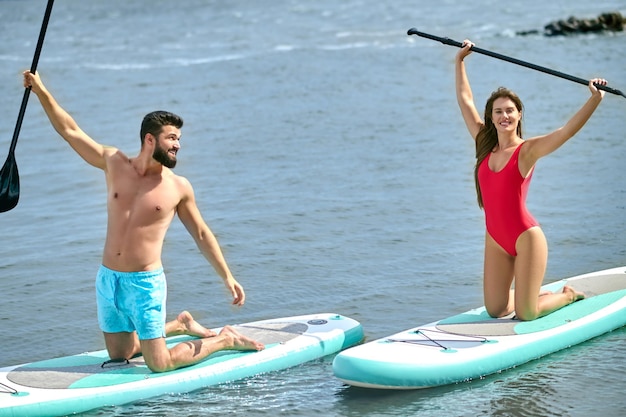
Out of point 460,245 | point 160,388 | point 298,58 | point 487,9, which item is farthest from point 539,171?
point 487,9

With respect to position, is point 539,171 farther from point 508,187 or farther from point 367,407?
point 367,407

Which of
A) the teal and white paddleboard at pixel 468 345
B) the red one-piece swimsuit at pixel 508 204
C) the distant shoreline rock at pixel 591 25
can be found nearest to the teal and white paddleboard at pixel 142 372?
the teal and white paddleboard at pixel 468 345

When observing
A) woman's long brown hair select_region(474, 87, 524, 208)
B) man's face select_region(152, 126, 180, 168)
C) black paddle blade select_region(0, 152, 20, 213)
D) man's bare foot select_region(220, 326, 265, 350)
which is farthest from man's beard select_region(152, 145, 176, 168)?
woman's long brown hair select_region(474, 87, 524, 208)

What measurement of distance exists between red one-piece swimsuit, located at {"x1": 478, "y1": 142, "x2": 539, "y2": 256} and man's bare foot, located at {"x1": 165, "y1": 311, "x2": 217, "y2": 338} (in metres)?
2.09

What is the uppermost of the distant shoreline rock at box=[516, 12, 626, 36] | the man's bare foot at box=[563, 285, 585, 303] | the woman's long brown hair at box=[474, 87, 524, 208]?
the distant shoreline rock at box=[516, 12, 626, 36]

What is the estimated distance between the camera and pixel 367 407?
735 centimetres

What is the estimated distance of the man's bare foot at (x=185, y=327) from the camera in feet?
26.3

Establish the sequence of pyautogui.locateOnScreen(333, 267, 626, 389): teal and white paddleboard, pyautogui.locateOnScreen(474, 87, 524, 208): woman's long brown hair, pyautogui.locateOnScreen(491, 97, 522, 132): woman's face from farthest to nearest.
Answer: pyautogui.locateOnScreen(474, 87, 524, 208): woman's long brown hair, pyautogui.locateOnScreen(491, 97, 522, 132): woman's face, pyautogui.locateOnScreen(333, 267, 626, 389): teal and white paddleboard

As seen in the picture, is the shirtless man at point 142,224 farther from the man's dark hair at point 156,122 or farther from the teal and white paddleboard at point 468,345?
the teal and white paddleboard at point 468,345

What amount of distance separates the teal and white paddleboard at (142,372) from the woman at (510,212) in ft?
3.52

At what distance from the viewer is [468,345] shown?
766 cm

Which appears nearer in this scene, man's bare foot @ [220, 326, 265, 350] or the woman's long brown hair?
man's bare foot @ [220, 326, 265, 350]

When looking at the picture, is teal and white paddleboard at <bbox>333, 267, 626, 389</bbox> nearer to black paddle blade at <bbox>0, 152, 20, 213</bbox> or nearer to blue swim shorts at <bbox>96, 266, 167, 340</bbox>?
blue swim shorts at <bbox>96, 266, 167, 340</bbox>

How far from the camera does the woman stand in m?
7.94
